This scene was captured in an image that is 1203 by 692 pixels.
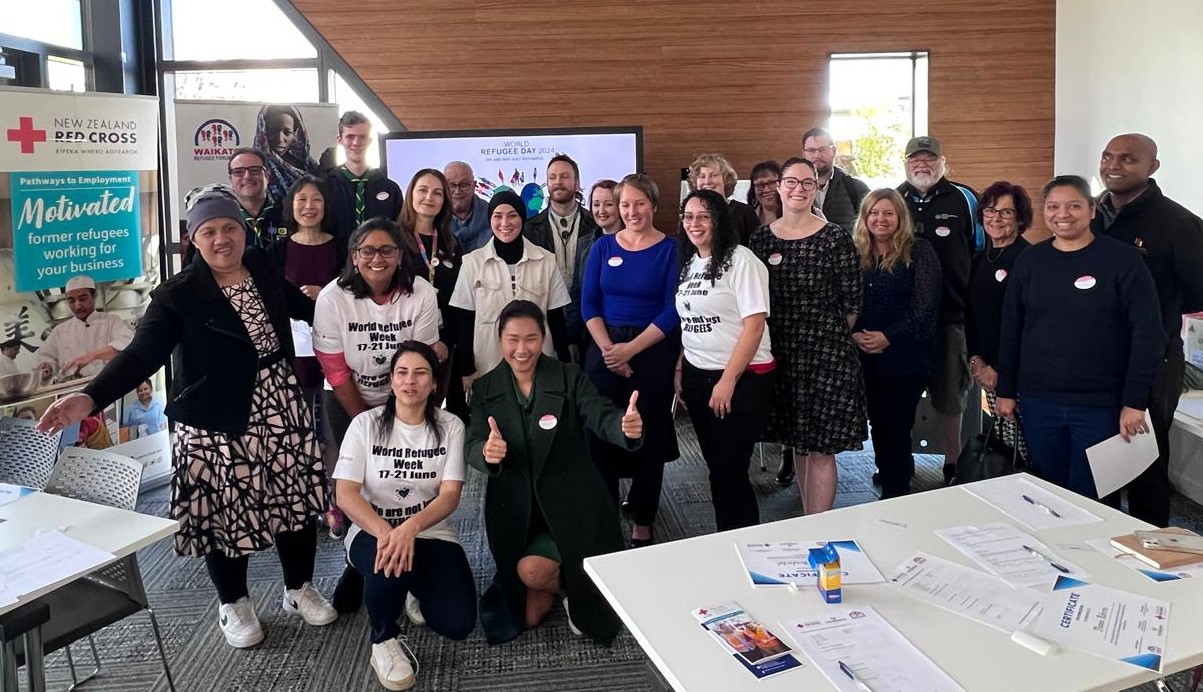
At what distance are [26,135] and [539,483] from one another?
2.75 meters

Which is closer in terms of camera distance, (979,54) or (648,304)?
(648,304)

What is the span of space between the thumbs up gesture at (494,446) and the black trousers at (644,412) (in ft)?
2.27

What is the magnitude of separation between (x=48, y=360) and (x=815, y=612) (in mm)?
3489

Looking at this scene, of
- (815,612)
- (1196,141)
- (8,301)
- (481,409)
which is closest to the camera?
(815,612)

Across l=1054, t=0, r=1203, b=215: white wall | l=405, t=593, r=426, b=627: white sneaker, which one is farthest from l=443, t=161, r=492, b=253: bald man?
l=1054, t=0, r=1203, b=215: white wall

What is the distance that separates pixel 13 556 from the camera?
1.81m

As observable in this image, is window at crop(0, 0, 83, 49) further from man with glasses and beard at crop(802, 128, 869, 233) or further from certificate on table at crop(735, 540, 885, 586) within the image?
certificate on table at crop(735, 540, 885, 586)

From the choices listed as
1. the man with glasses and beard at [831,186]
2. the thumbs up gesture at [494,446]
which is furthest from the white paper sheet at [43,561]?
the man with glasses and beard at [831,186]

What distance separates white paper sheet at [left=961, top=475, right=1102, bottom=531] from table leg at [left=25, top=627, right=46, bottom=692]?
2.21m

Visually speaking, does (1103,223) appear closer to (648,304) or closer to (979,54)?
(648,304)

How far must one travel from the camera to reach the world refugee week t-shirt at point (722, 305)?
9.23ft

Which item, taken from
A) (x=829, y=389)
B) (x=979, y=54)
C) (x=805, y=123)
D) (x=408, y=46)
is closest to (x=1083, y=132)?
(x=979, y=54)

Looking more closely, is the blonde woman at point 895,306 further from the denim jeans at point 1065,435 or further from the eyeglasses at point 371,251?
the eyeglasses at point 371,251

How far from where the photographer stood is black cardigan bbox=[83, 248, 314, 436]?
245cm
